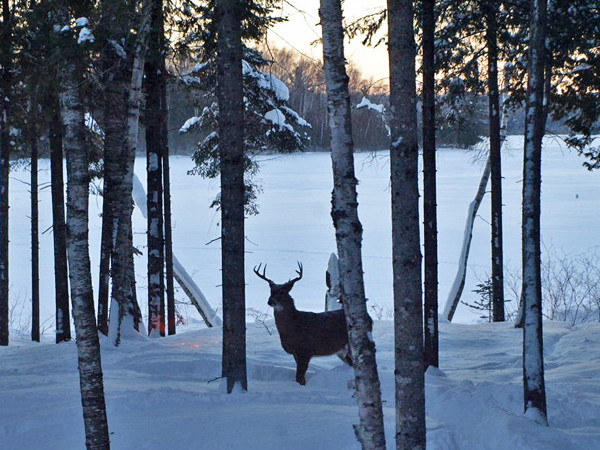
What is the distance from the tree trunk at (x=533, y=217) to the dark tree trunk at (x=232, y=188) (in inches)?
139

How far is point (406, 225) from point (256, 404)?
341 centimetres

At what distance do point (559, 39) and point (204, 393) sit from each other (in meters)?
7.79

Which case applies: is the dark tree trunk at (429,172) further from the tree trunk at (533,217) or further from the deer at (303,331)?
the tree trunk at (533,217)

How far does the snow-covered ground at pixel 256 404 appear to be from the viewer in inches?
276

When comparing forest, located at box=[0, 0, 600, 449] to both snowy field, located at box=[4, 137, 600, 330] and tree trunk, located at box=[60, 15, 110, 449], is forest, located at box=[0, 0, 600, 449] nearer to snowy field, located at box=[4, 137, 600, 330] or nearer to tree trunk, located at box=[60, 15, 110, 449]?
tree trunk, located at box=[60, 15, 110, 449]

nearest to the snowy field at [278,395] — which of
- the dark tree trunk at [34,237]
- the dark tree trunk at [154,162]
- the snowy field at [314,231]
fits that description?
the dark tree trunk at [154,162]

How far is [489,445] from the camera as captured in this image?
710cm

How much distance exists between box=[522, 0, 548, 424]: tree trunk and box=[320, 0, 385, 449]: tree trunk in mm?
2853

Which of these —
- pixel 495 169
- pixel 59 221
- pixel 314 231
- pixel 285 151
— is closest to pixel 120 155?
pixel 59 221

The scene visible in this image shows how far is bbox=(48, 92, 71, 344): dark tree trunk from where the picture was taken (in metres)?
13.5

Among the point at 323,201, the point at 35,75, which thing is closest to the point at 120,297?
the point at 35,75

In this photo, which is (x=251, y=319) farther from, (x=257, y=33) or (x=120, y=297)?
(x=257, y=33)

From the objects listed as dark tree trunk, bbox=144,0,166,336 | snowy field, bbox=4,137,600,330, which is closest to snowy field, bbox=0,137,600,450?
dark tree trunk, bbox=144,0,166,336

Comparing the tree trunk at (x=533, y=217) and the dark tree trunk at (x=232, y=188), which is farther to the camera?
the dark tree trunk at (x=232, y=188)
